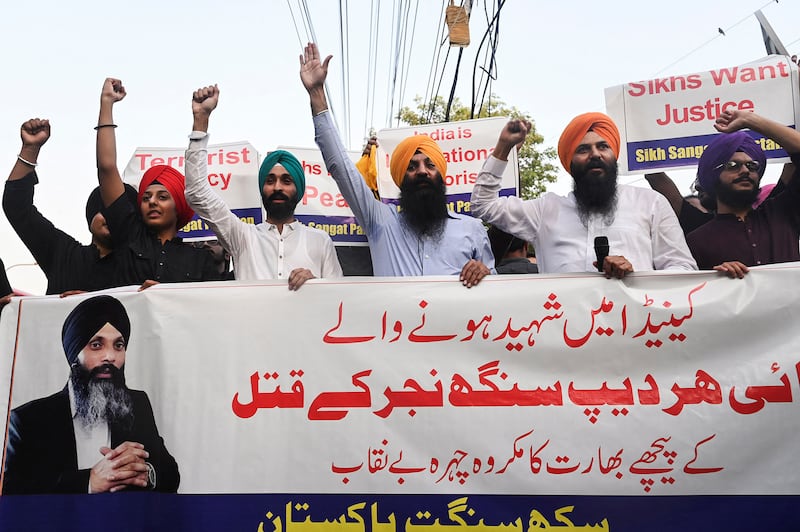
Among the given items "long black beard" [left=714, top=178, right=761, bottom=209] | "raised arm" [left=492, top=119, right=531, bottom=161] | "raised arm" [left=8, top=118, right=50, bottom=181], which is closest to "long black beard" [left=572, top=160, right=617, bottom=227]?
"raised arm" [left=492, top=119, right=531, bottom=161]

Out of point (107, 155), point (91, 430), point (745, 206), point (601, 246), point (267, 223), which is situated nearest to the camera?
point (601, 246)

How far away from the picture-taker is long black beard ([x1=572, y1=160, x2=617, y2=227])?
349 centimetres

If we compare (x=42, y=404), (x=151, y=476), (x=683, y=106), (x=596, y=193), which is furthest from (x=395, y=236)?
(x=683, y=106)

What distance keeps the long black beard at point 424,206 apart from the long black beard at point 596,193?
70 centimetres

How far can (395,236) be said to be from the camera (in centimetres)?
370

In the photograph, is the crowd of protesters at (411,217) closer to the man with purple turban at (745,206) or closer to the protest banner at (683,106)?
the man with purple turban at (745,206)

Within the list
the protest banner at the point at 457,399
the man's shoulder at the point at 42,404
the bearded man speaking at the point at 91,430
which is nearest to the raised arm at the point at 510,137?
the protest banner at the point at 457,399

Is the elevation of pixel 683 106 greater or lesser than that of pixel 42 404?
greater

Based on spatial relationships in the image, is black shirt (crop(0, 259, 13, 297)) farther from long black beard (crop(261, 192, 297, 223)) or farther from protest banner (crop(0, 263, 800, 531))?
long black beard (crop(261, 192, 297, 223))

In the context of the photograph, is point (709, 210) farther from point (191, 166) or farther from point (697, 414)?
point (191, 166)

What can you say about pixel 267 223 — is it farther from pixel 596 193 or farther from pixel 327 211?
pixel 596 193

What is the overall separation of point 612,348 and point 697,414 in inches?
15.8

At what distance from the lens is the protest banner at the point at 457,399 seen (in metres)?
2.73

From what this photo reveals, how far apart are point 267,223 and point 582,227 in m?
1.63
